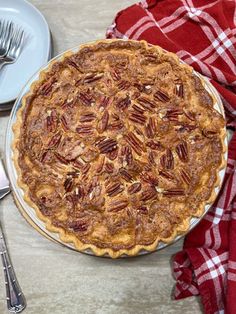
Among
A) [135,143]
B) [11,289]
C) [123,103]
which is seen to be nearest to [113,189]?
[135,143]

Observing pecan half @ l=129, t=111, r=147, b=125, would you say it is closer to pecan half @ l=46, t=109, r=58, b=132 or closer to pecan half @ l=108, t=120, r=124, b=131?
pecan half @ l=108, t=120, r=124, b=131

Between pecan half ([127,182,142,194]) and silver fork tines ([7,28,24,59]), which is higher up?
silver fork tines ([7,28,24,59])

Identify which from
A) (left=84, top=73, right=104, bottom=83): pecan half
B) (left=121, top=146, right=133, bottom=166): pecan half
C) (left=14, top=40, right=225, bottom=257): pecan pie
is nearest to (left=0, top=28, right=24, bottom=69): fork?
(left=14, top=40, right=225, bottom=257): pecan pie

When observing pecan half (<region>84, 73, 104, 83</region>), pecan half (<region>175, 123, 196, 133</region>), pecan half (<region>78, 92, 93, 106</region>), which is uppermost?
pecan half (<region>84, 73, 104, 83</region>)

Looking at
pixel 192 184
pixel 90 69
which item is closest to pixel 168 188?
pixel 192 184

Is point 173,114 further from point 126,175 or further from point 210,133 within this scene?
point 126,175

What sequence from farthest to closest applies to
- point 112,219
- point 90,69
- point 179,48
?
point 179,48
point 90,69
point 112,219

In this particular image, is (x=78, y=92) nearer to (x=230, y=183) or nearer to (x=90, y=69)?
(x=90, y=69)
